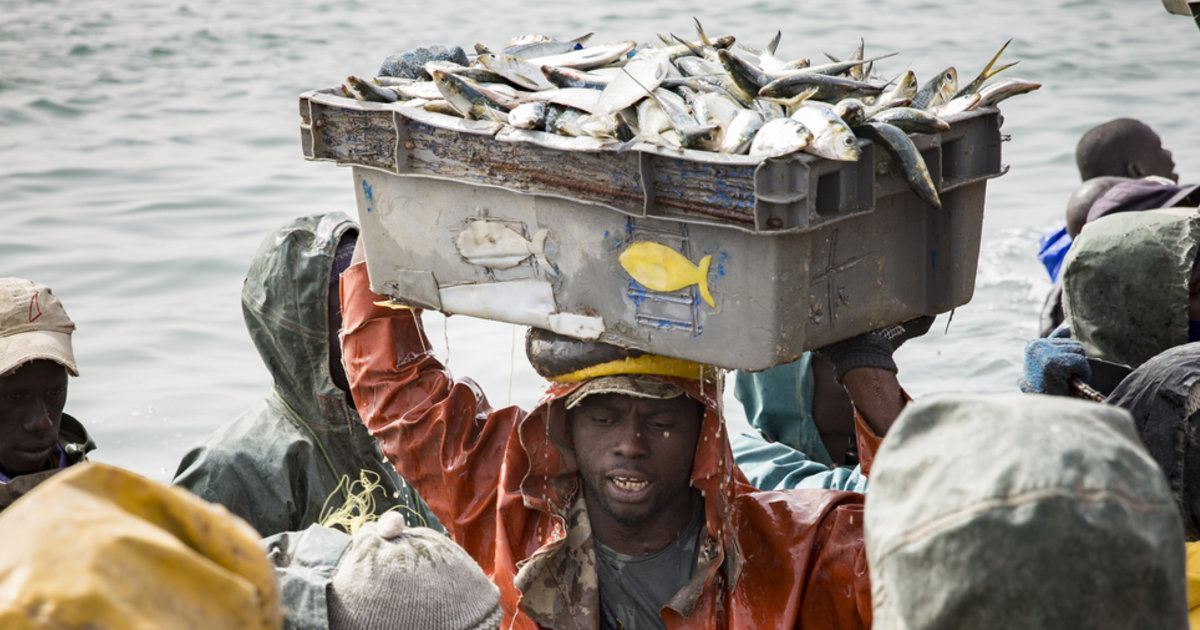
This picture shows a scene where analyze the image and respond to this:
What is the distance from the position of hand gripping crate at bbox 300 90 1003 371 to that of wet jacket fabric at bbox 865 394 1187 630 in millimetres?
918

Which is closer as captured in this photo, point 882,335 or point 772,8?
point 882,335

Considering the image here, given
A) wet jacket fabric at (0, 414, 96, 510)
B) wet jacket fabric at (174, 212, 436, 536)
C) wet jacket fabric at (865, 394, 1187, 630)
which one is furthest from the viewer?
wet jacket fabric at (174, 212, 436, 536)

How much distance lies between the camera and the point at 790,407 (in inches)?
167

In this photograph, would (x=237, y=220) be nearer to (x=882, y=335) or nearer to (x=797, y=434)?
(x=797, y=434)

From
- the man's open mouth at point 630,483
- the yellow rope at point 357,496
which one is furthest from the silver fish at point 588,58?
the yellow rope at point 357,496

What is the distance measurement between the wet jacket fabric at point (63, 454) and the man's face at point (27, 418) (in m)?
A: 0.05

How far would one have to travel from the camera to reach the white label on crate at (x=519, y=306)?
2.47 meters

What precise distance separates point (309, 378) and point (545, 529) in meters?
0.91

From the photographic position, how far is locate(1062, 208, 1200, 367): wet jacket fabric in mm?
3514

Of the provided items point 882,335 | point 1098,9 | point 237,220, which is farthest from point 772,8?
point 882,335

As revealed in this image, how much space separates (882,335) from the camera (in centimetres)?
290

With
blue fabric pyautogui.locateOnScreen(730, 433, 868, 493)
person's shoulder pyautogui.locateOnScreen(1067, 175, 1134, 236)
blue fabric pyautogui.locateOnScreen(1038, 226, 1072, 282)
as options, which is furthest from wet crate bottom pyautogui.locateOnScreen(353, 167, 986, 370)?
blue fabric pyautogui.locateOnScreen(1038, 226, 1072, 282)

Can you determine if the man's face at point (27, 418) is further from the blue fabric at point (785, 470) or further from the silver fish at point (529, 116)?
the blue fabric at point (785, 470)

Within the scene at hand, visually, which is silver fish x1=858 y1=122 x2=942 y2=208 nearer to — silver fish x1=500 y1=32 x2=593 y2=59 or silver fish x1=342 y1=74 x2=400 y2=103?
silver fish x1=500 y1=32 x2=593 y2=59
